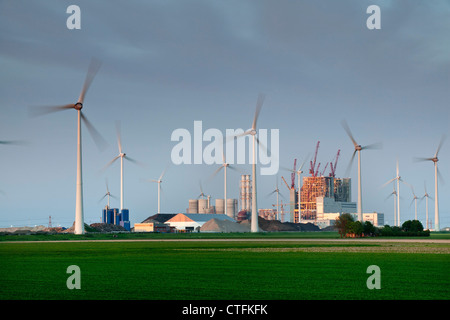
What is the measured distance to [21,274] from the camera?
3403 centimetres

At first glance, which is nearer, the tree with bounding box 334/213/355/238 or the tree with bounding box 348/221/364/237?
the tree with bounding box 348/221/364/237

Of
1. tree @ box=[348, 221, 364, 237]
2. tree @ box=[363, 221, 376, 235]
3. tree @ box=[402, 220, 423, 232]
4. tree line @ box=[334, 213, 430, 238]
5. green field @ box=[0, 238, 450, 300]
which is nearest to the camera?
green field @ box=[0, 238, 450, 300]

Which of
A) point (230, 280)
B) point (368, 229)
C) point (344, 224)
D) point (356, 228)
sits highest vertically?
point (230, 280)

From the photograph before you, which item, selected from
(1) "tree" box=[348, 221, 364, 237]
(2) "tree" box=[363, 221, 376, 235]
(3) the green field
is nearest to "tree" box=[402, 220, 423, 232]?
(2) "tree" box=[363, 221, 376, 235]

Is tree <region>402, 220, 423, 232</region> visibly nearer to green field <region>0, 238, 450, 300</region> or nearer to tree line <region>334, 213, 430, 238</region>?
tree line <region>334, 213, 430, 238</region>

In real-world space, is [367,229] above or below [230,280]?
below

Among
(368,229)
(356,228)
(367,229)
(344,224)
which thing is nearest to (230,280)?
(356,228)

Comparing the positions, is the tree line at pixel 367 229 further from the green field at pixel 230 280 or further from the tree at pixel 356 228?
the green field at pixel 230 280

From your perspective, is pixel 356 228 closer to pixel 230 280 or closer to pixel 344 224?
pixel 344 224

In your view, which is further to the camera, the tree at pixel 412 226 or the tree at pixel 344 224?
the tree at pixel 412 226

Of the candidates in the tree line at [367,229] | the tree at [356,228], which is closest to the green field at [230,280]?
the tree at [356,228]
